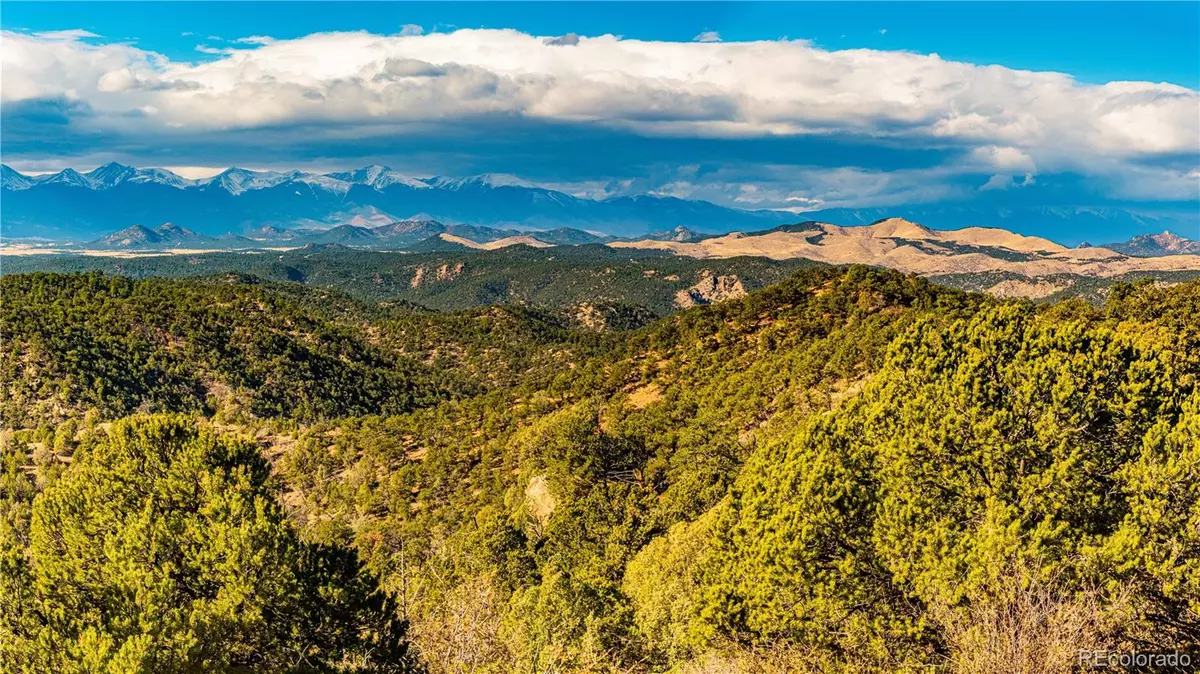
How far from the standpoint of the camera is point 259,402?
133000 mm

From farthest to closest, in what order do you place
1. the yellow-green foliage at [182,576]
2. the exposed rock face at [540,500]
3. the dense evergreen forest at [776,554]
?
1. the exposed rock face at [540,500]
2. the yellow-green foliage at [182,576]
3. the dense evergreen forest at [776,554]

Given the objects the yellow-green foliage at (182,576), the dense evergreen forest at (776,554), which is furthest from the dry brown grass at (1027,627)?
the yellow-green foliage at (182,576)

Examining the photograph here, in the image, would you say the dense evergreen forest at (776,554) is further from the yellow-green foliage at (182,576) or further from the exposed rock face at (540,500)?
the exposed rock face at (540,500)

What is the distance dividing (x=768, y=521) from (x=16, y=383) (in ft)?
404

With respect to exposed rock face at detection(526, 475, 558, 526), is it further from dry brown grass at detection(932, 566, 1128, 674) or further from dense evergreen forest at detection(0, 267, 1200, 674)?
dry brown grass at detection(932, 566, 1128, 674)

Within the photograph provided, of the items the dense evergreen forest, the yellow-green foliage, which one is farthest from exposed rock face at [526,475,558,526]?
the yellow-green foliage

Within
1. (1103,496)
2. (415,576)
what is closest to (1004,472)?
(1103,496)

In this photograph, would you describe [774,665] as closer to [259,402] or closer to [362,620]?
[362,620]

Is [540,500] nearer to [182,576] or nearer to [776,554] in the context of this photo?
[182,576]

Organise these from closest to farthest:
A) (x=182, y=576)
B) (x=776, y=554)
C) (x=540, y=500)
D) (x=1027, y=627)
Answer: (x=1027, y=627) → (x=776, y=554) → (x=182, y=576) → (x=540, y=500)

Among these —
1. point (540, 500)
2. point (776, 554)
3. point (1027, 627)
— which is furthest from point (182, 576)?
point (540, 500)

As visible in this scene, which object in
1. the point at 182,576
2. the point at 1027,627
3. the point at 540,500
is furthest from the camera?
the point at 540,500

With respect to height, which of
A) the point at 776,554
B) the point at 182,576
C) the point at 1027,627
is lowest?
the point at 182,576

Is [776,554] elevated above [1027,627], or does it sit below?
below
